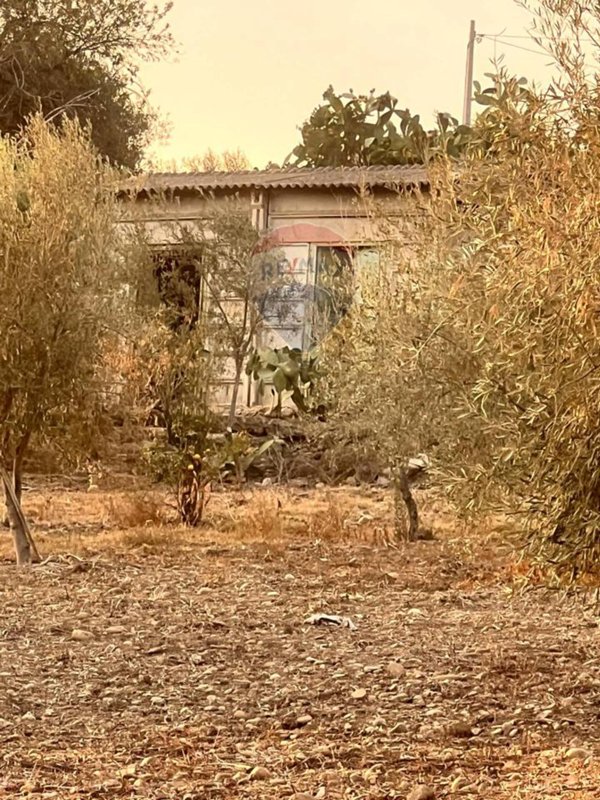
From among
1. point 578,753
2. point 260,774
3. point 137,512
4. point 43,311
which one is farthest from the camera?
point 137,512

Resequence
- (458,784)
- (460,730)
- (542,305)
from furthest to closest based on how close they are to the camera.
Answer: (460,730), (458,784), (542,305)

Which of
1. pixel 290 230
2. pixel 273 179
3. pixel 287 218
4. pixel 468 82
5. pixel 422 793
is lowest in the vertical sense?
pixel 422 793

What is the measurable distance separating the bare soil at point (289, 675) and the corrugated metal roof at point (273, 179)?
8865 millimetres

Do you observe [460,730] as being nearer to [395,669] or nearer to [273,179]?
[395,669]

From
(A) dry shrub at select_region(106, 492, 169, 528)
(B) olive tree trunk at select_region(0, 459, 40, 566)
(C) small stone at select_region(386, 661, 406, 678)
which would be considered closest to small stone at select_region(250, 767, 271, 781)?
(C) small stone at select_region(386, 661, 406, 678)

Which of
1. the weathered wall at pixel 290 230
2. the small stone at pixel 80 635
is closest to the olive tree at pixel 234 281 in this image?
the weathered wall at pixel 290 230

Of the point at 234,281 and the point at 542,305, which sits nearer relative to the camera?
the point at 542,305

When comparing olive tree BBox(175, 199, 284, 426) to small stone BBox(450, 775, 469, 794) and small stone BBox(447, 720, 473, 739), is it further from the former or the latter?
small stone BBox(450, 775, 469, 794)

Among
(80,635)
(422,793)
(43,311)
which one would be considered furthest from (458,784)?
(43,311)

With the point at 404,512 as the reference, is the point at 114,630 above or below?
below

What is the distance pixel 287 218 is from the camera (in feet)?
70.9

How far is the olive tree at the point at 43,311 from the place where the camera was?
10867 mm

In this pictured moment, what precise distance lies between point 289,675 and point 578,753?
2291 millimetres

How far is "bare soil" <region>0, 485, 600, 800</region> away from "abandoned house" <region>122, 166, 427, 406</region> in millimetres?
8598
